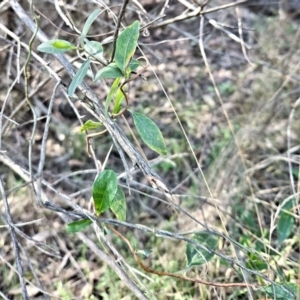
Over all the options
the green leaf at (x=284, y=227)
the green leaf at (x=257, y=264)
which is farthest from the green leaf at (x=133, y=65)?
the green leaf at (x=284, y=227)

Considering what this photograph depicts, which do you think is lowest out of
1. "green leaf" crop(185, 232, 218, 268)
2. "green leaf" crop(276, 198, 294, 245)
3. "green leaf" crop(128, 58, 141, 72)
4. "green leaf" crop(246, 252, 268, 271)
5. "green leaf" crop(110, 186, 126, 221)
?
"green leaf" crop(276, 198, 294, 245)

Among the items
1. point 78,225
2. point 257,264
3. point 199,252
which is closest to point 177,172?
point 257,264

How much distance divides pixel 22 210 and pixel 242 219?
27.8 inches

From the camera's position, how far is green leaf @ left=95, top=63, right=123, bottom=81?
2.56ft

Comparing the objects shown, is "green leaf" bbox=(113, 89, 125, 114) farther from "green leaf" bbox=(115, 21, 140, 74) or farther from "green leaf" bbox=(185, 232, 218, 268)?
"green leaf" bbox=(185, 232, 218, 268)

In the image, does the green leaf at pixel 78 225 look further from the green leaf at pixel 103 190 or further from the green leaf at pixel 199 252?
the green leaf at pixel 199 252

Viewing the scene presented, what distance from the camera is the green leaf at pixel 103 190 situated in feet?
2.98

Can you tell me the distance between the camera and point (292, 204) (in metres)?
1.52

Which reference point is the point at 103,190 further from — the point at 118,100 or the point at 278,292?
the point at 278,292

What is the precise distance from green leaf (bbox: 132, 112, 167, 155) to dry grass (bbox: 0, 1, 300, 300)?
323mm

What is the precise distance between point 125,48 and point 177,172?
111 cm

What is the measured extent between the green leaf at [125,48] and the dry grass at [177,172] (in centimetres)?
40

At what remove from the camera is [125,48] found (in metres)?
0.80

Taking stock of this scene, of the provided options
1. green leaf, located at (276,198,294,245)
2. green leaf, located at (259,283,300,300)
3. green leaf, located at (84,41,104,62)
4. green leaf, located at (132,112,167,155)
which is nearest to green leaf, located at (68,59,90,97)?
green leaf, located at (84,41,104,62)
